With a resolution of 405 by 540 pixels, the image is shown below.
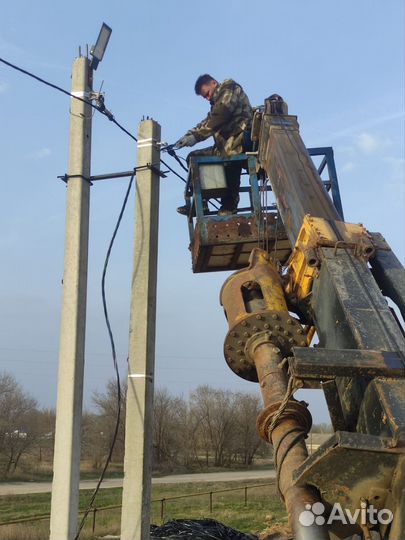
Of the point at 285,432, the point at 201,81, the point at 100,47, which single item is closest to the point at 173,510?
the point at 201,81

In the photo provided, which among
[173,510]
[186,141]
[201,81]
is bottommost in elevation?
[173,510]

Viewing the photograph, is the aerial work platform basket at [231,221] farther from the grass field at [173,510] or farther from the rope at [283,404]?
the grass field at [173,510]

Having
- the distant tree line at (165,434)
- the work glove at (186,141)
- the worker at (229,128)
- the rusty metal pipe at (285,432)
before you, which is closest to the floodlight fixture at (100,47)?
the work glove at (186,141)

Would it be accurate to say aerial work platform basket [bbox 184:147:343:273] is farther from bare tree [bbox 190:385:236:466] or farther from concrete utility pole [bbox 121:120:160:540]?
bare tree [bbox 190:385:236:466]

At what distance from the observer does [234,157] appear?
7289mm

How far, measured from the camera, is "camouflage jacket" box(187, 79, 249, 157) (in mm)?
7609

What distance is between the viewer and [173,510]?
2189cm

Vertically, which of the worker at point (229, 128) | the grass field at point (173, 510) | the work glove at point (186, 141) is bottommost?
the grass field at point (173, 510)

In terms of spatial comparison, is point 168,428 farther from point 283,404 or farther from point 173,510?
point 283,404

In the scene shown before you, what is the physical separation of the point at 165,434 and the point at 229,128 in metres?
47.1

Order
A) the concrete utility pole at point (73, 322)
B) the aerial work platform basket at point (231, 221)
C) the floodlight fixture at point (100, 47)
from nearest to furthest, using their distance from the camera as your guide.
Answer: the concrete utility pole at point (73, 322)
the floodlight fixture at point (100, 47)
the aerial work platform basket at point (231, 221)

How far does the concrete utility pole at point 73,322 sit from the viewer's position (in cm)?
427

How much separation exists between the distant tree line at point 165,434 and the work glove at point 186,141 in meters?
36.1

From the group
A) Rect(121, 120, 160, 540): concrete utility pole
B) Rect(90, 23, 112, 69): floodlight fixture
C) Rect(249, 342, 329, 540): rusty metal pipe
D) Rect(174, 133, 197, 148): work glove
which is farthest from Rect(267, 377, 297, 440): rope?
Rect(174, 133, 197, 148): work glove
